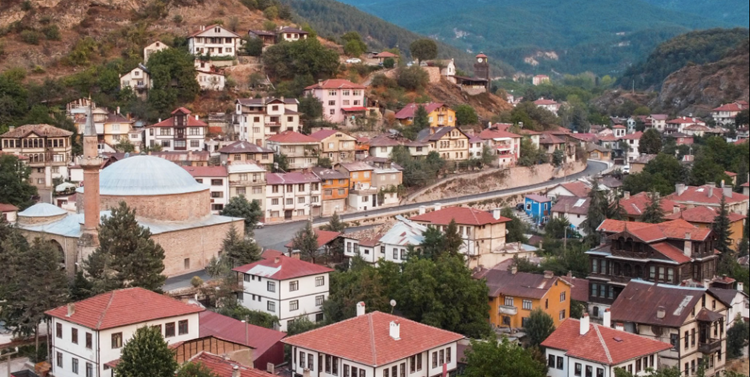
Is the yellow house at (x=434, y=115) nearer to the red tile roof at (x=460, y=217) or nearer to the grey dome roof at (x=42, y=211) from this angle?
the red tile roof at (x=460, y=217)

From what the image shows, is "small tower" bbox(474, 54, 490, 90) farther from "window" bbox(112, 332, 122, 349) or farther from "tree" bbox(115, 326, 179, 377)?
"tree" bbox(115, 326, 179, 377)

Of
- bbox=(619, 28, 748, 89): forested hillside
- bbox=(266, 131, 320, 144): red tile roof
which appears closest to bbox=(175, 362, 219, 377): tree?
bbox=(266, 131, 320, 144): red tile roof

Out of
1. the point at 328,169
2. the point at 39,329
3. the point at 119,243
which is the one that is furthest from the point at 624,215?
the point at 39,329

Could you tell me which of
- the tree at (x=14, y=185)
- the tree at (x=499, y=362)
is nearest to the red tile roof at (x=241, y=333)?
the tree at (x=499, y=362)

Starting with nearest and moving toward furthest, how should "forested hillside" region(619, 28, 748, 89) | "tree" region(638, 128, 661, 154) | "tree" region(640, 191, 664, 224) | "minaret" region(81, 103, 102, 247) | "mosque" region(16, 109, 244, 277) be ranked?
"minaret" region(81, 103, 102, 247)
"mosque" region(16, 109, 244, 277)
"tree" region(640, 191, 664, 224)
"tree" region(638, 128, 661, 154)
"forested hillside" region(619, 28, 748, 89)

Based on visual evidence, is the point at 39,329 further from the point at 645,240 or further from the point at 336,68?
the point at 336,68
